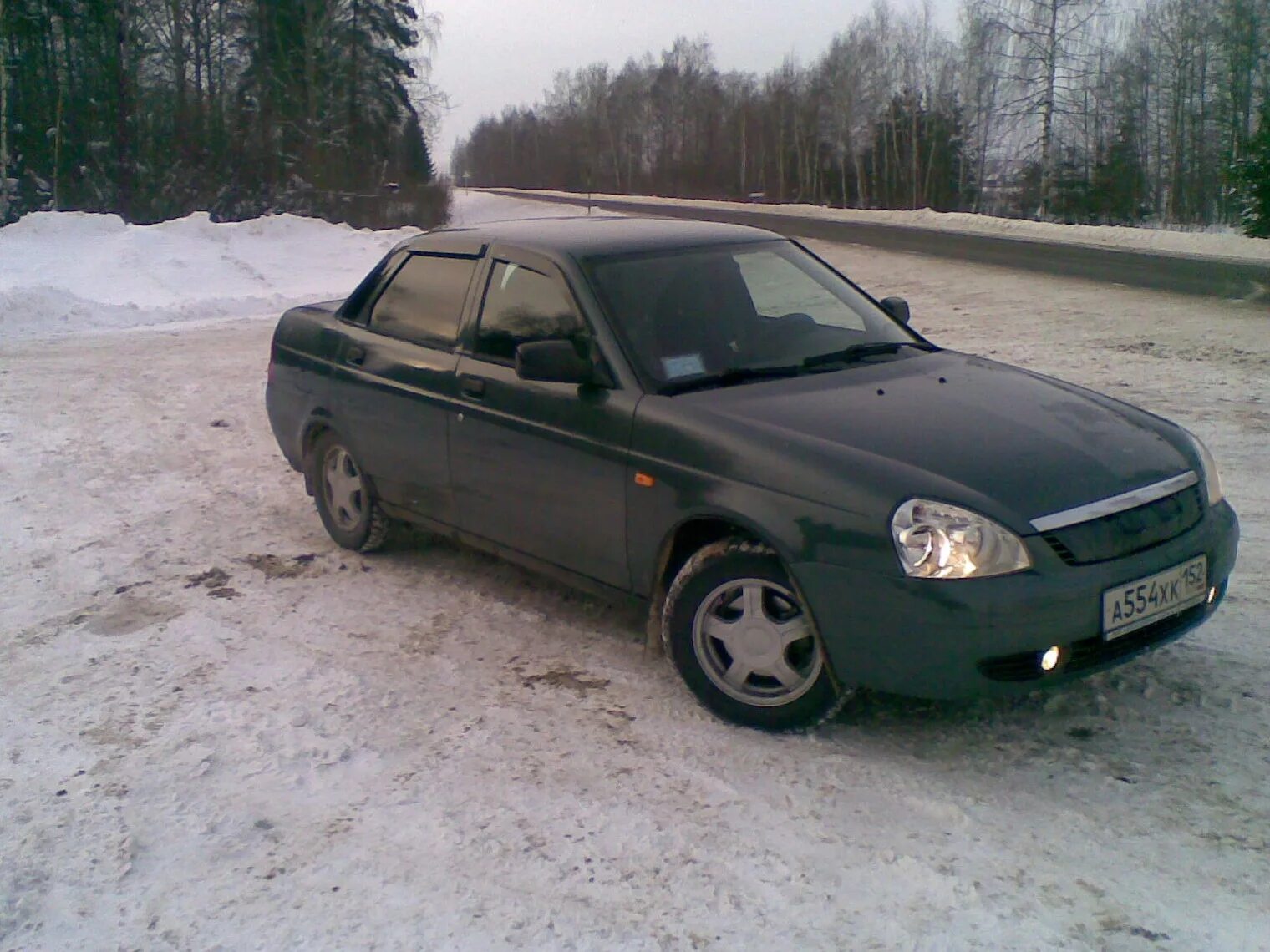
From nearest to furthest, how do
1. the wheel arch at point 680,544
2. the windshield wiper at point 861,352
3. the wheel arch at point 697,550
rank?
the wheel arch at point 697,550 < the wheel arch at point 680,544 < the windshield wiper at point 861,352

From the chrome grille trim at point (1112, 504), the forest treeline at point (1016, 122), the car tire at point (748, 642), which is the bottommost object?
the car tire at point (748, 642)

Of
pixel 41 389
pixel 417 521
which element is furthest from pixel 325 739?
pixel 41 389

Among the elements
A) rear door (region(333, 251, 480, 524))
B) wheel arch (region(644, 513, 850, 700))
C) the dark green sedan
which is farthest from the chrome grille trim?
rear door (region(333, 251, 480, 524))

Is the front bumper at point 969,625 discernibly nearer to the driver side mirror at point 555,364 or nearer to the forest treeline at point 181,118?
the driver side mirror at point 555,364

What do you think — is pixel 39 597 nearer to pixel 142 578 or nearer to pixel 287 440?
pixel 142 578

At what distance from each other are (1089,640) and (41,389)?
9123 millimetres

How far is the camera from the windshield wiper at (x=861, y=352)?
4496mm

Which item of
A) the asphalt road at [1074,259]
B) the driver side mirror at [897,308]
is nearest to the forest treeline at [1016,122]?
the asphalt road at [1074,259]

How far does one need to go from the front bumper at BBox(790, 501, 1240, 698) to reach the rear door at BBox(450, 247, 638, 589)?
3.08 ft

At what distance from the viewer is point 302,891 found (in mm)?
3039

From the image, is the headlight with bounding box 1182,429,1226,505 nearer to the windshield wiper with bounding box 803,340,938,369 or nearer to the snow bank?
the windshield wiper with bounding box 803,340,938,369

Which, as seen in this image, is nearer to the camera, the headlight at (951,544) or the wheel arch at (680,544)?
the headlight at (951,544)

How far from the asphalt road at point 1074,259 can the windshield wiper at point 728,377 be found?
31.2ft

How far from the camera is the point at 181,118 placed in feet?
102
